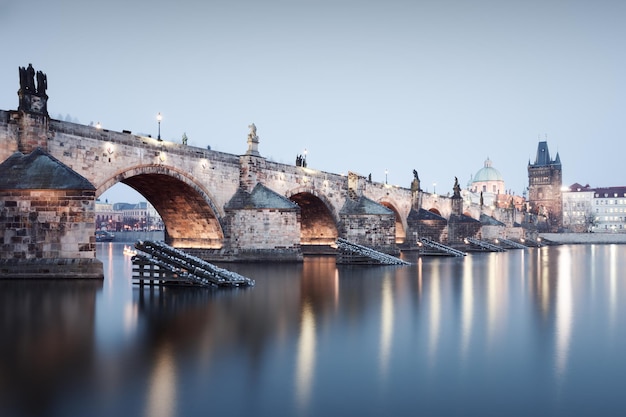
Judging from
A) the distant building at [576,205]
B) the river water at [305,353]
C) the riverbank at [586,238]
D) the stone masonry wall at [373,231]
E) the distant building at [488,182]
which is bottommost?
the riverbank at [586,238]

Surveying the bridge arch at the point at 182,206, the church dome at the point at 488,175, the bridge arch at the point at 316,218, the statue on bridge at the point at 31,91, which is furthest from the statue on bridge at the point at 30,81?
the church dome at the point at 488,175

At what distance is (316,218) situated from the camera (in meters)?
45.1

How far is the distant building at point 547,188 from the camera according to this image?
131125 mm

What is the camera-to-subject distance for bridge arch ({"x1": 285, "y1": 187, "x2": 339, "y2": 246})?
4180 cm

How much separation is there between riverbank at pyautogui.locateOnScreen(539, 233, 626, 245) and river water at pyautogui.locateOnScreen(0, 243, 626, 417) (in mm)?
83733

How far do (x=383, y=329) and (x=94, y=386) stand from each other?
598cm

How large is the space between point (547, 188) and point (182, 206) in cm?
12015

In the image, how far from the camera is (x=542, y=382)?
7402mm

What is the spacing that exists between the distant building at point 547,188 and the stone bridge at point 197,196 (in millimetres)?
86585

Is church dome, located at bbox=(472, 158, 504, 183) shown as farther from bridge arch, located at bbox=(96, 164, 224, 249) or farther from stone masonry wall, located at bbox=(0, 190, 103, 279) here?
stone masonry wall, located at bbox=(0, 190, 103, 279)

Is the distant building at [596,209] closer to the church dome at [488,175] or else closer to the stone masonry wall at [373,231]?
the church dome at [488,175]

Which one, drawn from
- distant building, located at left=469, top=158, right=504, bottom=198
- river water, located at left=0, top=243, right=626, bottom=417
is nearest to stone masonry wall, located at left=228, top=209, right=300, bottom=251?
river water, located at left=0, top=243, right=626, bottom=417

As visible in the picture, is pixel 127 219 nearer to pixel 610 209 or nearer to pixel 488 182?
pixel 488 182

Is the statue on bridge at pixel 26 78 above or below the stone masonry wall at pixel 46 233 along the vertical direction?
above
